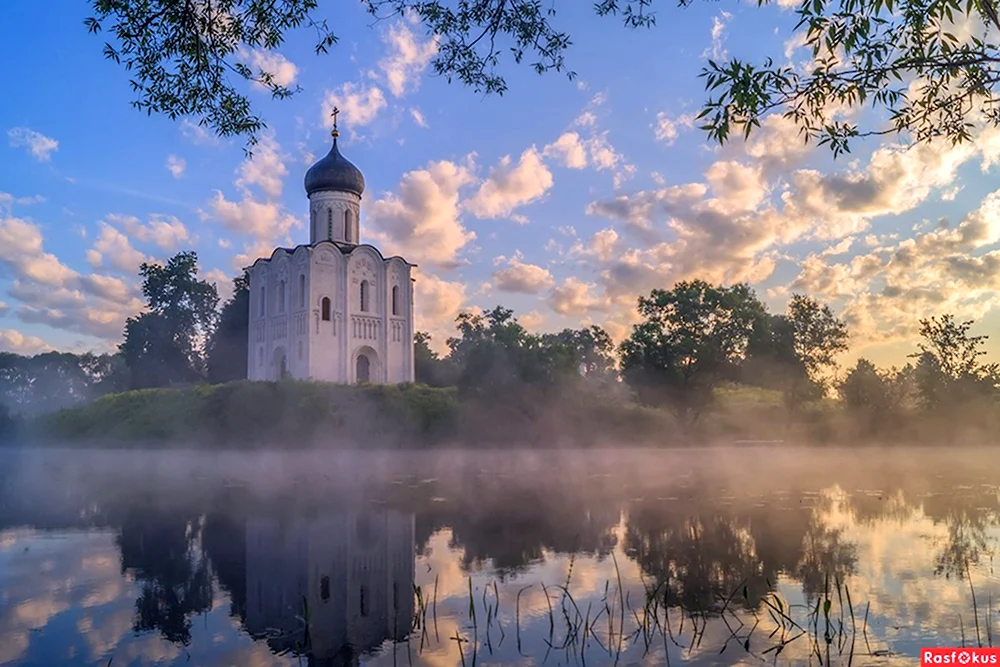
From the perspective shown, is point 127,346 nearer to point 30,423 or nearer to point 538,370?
point 30,423

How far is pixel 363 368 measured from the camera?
53.1 m

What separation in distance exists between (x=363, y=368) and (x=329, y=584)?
1754 inches

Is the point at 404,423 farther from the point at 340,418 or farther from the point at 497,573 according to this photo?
the point at 497,573

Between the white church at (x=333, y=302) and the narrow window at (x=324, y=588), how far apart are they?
132 ft

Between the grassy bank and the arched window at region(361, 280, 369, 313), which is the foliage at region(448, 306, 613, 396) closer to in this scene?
the grassy bank

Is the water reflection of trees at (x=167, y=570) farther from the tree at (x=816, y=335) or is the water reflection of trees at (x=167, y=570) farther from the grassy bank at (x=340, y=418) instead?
the tree at (x=816, y=335)

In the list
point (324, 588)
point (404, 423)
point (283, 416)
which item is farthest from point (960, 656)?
point (283, 416)

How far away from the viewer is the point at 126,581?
9.35m

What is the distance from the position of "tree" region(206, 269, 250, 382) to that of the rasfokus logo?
5830cm

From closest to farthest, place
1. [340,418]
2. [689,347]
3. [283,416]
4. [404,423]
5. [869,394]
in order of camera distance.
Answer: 1. [283,416]
2. [340,418]
3. [404,423]
4. [689,347]
5. [869,394]

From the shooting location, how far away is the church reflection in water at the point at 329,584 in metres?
6.94

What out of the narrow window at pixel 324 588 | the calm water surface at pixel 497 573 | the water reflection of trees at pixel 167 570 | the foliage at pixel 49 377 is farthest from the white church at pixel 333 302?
the foliage at pixel 49 377

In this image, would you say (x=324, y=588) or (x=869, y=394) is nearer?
(x=324, y=588)

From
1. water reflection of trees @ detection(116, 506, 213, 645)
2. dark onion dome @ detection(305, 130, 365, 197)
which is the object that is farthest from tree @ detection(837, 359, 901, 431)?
water reflection of trees @ detection(116, 506, 213, 645)
